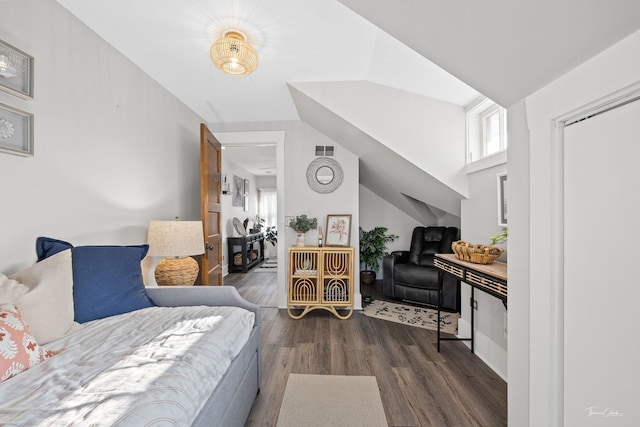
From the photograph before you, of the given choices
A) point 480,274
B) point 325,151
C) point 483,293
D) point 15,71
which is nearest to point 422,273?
point 483,293

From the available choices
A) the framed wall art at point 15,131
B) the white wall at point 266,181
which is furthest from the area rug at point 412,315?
the white wall at point 266,181

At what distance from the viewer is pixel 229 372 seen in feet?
4.14

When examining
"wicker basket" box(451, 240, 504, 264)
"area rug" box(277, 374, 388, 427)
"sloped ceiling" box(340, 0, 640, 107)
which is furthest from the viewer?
"wicker basket" box(451, 240, 504, 264)

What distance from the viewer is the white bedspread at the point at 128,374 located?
75 cm

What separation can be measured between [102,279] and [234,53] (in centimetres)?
159

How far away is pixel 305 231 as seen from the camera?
3.32m

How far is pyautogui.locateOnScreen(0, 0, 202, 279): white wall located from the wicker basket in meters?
2.69

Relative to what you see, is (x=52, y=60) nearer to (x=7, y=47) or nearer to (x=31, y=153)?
(x=7, y=47)

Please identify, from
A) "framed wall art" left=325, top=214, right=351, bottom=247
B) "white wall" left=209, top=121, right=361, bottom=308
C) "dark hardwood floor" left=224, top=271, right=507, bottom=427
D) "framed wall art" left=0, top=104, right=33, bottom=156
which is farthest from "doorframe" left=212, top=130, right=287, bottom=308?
"framed wall art" left=0, top=104, right=33, bottom=156

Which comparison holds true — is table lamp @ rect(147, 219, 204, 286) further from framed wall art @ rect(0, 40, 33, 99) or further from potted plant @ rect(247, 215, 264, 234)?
potted plant @ rect(247, 215, 264, 234)

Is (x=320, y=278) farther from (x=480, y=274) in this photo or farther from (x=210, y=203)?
(x=480, y=274)

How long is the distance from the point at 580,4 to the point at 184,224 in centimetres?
249

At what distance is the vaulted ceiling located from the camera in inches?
32.1

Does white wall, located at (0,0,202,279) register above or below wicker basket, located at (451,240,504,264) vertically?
above
